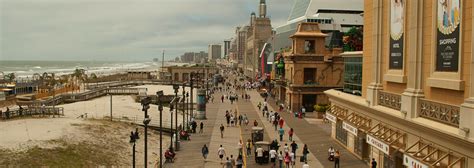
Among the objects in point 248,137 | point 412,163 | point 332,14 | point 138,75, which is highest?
point 332,14

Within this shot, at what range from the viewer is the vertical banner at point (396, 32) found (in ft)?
61.3

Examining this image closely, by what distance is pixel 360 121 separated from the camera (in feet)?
81.0

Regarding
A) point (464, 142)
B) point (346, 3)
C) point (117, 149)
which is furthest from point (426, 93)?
point (346, 3)

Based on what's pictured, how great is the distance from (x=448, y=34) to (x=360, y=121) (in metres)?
10.9

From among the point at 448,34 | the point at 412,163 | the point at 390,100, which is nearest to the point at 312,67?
the point at 390,100

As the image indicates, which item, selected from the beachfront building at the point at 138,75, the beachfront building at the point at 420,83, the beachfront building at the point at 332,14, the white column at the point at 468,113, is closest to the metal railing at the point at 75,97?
the beachfront building at the point at 332,14

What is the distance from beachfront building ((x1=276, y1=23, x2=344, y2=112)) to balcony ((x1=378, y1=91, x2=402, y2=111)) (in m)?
29.4

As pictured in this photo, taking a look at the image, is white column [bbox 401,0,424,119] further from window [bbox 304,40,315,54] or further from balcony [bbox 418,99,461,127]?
window [bbox 304,40,315,54]

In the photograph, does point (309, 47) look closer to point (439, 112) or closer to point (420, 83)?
point (420, 83)

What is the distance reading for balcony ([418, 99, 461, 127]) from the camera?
1386cm

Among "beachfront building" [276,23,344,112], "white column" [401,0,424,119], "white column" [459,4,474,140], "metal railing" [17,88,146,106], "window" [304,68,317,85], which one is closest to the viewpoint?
"white column" [459,4,474,140]

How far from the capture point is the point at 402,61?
736 inches

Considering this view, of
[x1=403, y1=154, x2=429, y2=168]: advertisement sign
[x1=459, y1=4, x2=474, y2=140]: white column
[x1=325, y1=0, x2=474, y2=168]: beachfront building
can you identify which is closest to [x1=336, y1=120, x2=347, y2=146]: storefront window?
[x1=325, y1=0, x2=474, y2=168]: beachfront building

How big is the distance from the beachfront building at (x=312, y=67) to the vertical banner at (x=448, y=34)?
3512 centimetres
